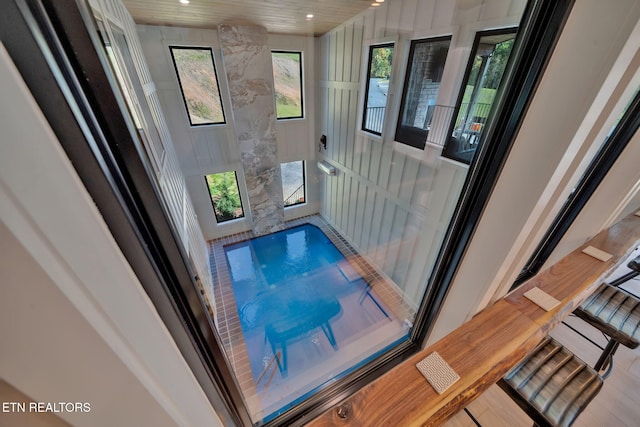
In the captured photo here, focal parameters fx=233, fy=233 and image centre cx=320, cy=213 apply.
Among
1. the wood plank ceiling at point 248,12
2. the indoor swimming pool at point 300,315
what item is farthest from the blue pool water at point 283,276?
the wood plank ceiling at point 248,12

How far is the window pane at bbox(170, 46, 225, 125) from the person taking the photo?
8.39ft

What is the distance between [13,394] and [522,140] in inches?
44.8

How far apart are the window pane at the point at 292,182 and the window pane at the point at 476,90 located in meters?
2.49

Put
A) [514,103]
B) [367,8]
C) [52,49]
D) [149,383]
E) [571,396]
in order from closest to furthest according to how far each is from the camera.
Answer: [52,49]
[149,383]
[514,103]
[571,396]
[367,8]

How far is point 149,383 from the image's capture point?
1.19 ft

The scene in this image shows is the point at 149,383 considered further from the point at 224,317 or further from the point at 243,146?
the point at 243,146

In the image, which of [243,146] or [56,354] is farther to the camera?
[243,146]

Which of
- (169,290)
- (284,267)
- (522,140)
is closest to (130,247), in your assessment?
(169,290)

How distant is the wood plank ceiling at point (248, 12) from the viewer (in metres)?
1.85

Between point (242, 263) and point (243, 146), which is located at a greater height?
point (243, 146)

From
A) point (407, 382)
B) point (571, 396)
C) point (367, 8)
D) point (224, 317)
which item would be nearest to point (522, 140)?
point (407, 382)

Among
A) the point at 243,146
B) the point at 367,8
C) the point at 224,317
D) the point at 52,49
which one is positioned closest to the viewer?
the point at 52,49

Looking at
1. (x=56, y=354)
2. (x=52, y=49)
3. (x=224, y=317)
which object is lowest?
(x=224, y=317)

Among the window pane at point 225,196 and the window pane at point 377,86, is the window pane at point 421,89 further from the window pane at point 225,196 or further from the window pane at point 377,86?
the window pane at point 225,196
